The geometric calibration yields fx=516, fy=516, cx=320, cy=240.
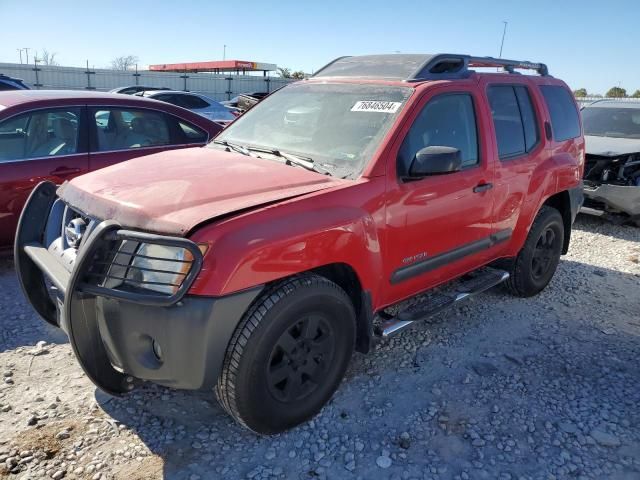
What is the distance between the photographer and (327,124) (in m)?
3.37

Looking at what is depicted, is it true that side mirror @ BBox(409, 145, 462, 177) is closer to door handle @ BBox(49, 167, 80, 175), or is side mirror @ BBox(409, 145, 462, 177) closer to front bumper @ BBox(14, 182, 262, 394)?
front bumper @ BBox(14, 182, 262, 394)

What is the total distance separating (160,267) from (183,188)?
54cm

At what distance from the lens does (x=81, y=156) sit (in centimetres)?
488

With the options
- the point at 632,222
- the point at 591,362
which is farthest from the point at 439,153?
the point at 632,222

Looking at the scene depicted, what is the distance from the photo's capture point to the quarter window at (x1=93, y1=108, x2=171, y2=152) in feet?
16.7

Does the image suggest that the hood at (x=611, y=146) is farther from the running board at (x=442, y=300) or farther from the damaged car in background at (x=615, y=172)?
the running board at (x=442, y=300)

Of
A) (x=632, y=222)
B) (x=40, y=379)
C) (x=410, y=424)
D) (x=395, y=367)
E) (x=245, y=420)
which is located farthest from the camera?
(x=632, y=222)

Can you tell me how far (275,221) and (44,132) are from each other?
3.46 m

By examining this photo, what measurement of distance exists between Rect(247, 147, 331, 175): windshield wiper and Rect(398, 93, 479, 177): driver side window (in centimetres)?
48

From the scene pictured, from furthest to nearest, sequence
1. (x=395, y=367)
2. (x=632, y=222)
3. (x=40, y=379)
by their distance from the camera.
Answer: (x=632, y=222), (x=395, y=367), (x=40, y=379)

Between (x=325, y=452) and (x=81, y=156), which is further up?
(x=81, y=156)

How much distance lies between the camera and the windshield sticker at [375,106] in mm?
3217

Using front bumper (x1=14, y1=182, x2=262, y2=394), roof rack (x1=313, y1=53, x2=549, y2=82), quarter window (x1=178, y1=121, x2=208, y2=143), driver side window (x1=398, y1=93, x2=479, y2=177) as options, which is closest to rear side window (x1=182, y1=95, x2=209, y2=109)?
quarter window (x1=178, y1=121, x2=208, y2=143)

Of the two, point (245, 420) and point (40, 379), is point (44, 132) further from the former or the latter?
point (245, 420)
